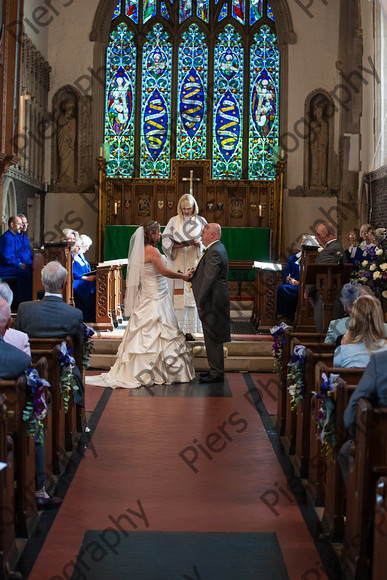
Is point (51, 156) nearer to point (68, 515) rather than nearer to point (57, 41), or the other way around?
point (57, 41)

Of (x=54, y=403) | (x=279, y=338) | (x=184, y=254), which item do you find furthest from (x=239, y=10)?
(x=54, y=403)

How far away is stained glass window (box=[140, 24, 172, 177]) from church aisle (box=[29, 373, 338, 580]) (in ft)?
32.0

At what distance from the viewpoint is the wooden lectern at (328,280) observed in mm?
6992

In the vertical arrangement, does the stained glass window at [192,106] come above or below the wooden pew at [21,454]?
above

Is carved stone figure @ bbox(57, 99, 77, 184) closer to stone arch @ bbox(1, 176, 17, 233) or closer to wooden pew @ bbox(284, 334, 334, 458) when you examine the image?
stone arch @ bbox(1, 176, 17, 233)

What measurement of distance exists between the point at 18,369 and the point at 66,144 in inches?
483

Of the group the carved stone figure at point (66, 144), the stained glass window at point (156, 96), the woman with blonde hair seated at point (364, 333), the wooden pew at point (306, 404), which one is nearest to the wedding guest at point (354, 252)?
the wooden pew at point (306, 404)

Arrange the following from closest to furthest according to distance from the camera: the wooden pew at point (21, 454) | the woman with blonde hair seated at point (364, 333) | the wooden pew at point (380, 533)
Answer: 1. the wooden pew at point (380, 533)
2. the wooden pew at point (21, 454)
3. the woman with blonde hair seated at point (364, 333)

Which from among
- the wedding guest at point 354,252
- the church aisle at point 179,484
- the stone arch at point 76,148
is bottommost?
the church aisle at point 179,484

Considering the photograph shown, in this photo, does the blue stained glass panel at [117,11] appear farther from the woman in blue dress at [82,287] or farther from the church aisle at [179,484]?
the church aisle at [179,484]

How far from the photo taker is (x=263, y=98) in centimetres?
1598

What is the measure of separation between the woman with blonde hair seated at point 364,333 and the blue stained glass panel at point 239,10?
43.1ft

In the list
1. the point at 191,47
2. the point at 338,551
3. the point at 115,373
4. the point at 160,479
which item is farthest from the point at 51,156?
the point at 338,551

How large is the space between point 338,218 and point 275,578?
41.0 feet
